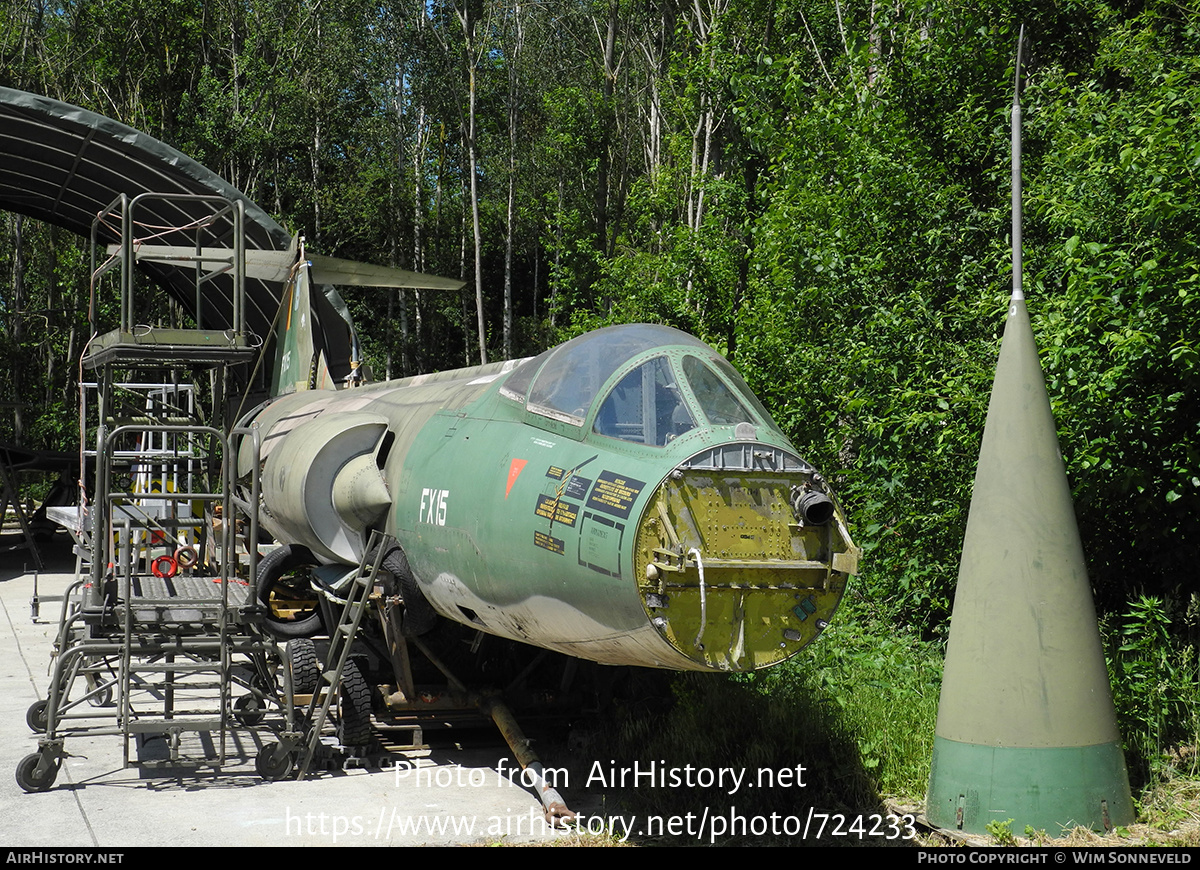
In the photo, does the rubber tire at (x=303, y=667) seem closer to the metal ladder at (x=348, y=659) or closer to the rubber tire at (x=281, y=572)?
the rubber tire at (x=281, y=572)

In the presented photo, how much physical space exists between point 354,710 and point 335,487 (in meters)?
1.56

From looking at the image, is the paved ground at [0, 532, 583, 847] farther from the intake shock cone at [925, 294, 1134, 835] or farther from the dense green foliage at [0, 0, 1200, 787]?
the dense green foliage at [0, 0, 1200, 787]

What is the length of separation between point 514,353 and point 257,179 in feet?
31.9

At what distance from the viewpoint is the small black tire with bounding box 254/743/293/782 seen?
22.7ft

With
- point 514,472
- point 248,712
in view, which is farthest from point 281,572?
point 514,472

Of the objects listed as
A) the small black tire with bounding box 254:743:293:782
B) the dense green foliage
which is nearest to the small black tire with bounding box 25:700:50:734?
the small black tire with bounding box 254:743:293:782

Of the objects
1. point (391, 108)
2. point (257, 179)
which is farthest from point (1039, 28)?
point (391, 108)

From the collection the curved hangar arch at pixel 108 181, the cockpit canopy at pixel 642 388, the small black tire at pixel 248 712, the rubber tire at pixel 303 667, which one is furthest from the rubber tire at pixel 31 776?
the curved hangar arch at pixel 108 181

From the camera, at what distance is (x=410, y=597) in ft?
22.9

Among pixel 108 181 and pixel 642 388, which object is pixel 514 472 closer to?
pixel 642 388

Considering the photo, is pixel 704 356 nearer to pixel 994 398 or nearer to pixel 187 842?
pixel 994 398

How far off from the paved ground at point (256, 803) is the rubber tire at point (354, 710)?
239 mm
